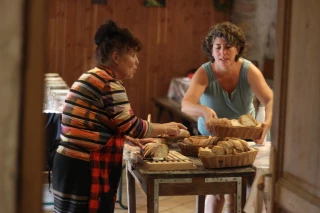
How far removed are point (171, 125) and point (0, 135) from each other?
2303mm

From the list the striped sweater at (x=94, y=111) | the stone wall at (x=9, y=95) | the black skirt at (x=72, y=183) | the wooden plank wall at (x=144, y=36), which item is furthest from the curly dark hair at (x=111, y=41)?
the wooden plank wall at (x=144, y=36)

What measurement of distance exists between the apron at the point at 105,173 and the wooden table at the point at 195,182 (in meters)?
0.13

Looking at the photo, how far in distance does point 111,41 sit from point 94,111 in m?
0.40

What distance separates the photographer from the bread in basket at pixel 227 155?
2930 millimetres

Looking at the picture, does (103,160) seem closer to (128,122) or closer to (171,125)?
(128,122)

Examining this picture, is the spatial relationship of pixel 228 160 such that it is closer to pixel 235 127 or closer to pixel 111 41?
pixel 235 127

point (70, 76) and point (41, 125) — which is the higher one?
point (41, 125)

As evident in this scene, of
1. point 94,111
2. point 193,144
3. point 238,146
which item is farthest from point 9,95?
point 193,144

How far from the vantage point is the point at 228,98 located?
12.3 feet

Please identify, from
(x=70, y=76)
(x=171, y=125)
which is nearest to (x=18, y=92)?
(x=171, y=125)

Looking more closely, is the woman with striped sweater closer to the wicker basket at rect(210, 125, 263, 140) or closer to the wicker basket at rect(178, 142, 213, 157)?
the wicker basket at rect(178, 142, 213, 157)

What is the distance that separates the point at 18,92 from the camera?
0.91 m

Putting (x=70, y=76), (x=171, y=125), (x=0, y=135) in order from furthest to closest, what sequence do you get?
(x=70, y=76) < (x=171, y=125) < (x=0, y=135)

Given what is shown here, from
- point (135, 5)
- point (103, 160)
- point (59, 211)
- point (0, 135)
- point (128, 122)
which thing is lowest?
point (59, 211)
